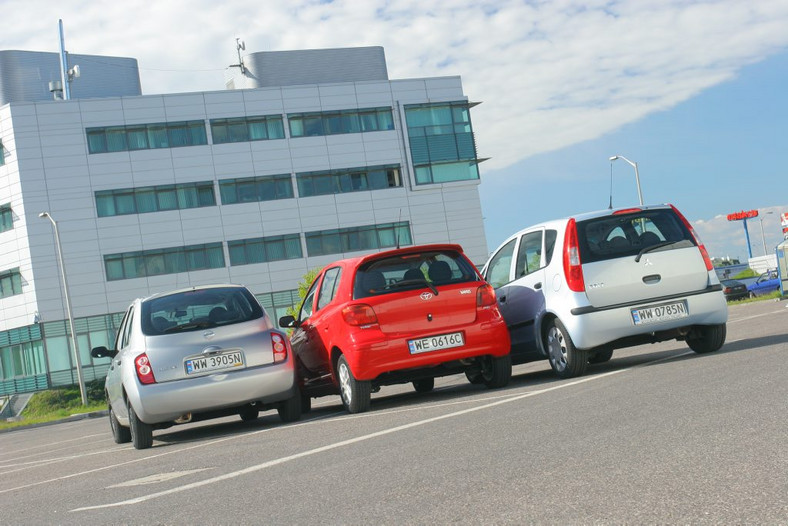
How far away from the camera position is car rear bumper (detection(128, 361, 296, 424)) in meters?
10.3

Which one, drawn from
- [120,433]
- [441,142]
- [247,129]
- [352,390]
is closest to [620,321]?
[352,390]

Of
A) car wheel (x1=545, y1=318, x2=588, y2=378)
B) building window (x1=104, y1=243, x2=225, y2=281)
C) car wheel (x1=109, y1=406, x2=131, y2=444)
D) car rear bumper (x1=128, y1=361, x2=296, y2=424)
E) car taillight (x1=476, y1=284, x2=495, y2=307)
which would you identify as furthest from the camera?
building window (x1=104, y1=243, x2=225, y2=281)

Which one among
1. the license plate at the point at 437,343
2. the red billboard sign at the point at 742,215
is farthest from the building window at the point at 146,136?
the red billboard sign at the point at 742,215

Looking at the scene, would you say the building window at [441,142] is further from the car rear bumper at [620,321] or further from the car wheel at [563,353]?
the car rear bumper at [620,321]

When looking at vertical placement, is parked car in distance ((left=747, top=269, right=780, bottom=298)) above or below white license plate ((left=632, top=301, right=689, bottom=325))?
below

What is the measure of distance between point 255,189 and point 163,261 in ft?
20.8

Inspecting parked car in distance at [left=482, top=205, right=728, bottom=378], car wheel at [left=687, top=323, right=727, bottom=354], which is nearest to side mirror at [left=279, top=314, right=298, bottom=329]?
parked car in distance at [left=482, top=205, right=728, bottom=378]

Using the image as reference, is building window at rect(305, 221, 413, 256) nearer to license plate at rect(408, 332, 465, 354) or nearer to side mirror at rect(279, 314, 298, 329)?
side mirror at rect(279, 314, 298, 329)

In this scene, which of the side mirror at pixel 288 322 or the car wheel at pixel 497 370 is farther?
the side mirror at pixel 288 322

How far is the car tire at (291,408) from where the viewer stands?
1105cm

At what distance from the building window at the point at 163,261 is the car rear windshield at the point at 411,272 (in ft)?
145

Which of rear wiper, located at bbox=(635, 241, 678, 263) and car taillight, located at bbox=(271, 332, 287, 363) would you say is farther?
rear wiper, located at bbox=(635, 241, 678, 263)

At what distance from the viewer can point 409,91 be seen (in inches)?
2319

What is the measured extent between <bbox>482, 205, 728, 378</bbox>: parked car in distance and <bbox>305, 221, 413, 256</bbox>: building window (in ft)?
146
